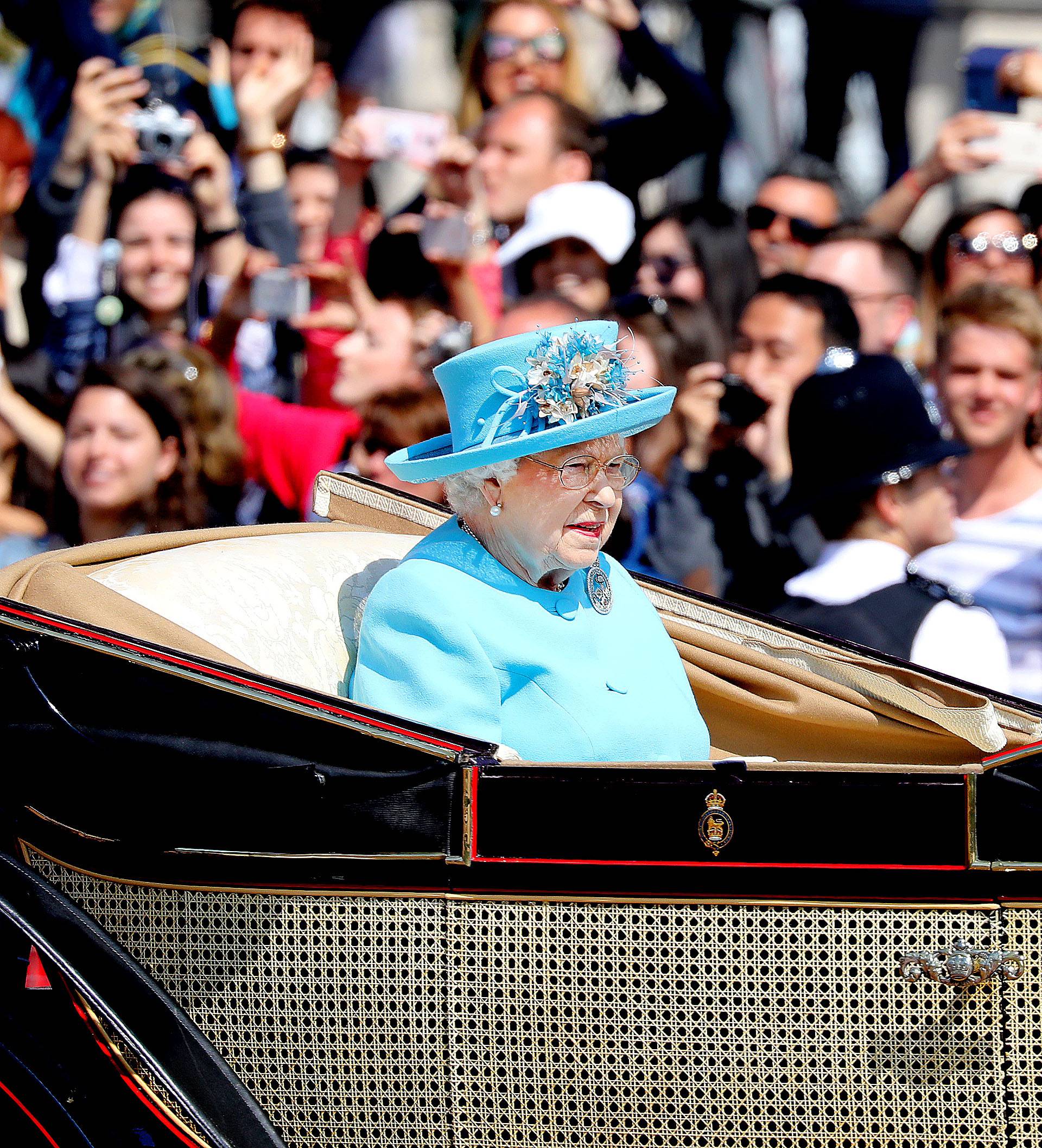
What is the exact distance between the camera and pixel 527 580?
2.43m

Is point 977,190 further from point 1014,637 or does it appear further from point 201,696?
point 201,696

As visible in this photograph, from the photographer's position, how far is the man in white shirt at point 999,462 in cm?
465

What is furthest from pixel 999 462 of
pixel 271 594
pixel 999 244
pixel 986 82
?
pixel 271 594

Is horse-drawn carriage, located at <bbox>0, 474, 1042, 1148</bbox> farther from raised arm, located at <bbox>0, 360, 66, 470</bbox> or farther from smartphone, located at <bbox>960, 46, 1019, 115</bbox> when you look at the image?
smartphone, located at <bbox>960, 46, 1019, 115</bbox>

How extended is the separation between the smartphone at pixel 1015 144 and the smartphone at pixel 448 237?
1933mm

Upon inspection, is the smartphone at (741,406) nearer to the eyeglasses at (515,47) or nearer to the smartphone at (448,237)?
the smartphone at (448,237)

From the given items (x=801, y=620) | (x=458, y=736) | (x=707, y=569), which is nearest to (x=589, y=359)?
(x=458, y=736)

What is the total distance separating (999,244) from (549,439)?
3403 mm

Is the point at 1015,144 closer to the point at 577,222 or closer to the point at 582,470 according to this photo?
the point at 577,222

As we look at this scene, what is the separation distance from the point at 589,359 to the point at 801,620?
192cm

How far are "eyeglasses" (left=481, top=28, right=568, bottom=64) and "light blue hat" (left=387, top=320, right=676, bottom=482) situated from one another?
339 centimetres

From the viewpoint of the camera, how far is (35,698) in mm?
1943

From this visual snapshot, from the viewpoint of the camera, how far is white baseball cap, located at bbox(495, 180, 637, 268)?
522 cm

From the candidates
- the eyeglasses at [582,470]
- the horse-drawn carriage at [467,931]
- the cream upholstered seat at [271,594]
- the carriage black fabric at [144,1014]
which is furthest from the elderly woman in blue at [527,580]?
the carriage black fabric at [144,1014]
